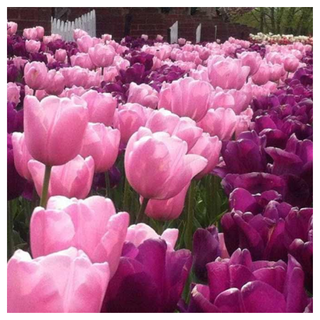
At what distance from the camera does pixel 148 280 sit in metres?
0.63

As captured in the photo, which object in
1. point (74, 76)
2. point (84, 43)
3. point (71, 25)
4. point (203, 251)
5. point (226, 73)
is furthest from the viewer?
point (71, 25)

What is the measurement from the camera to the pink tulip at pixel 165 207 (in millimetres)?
985

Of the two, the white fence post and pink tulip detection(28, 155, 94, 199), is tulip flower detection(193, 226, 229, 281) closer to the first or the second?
pink tulip detection(28, 155, 94, 199)

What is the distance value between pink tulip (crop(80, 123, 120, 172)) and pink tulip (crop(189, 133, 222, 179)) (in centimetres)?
15

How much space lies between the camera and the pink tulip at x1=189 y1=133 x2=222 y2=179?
1.14 metres

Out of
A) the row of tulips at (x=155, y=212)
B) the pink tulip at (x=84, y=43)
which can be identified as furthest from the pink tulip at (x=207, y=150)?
the pink tulip at (x=84, y=43)

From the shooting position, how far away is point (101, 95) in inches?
50.3

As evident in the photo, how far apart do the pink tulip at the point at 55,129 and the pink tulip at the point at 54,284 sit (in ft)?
1.16

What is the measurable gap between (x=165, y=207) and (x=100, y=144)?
0.51ft

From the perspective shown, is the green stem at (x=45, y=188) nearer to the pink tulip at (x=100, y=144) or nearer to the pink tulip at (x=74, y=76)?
the pink tulip at (x=100, y=144)

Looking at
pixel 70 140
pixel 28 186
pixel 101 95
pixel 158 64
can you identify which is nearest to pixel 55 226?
pixel 70 140

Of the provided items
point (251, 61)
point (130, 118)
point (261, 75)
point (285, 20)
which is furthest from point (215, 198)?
point (285, 20)

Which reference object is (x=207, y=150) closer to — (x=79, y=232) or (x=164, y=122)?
(x=164, y=122)

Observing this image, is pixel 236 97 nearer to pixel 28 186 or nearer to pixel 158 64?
pixel 28 186
